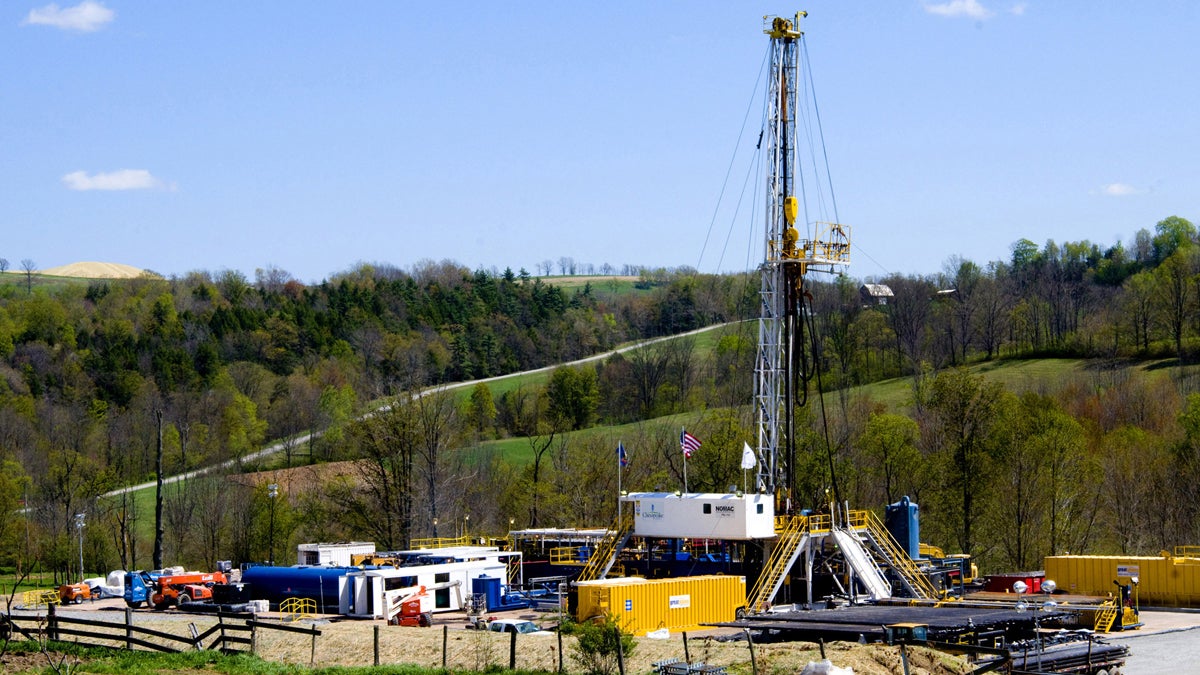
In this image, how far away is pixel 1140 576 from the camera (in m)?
41.9

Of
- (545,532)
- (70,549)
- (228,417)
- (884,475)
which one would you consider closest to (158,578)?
(545,532)

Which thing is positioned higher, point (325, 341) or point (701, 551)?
point (325, 341)

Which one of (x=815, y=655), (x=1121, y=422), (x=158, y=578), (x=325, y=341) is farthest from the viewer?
(x=325, y=341)

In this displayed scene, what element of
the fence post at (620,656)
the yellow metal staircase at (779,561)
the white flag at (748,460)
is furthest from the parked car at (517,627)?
the fence post at (620,656)

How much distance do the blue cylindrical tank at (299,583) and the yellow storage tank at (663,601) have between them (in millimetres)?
9049

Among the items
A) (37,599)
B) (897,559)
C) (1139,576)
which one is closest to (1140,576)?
(1139,576)

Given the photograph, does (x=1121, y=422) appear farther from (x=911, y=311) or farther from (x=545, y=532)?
(x=545, y=532)

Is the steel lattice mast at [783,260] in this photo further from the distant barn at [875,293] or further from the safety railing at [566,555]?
the distant barn at [875,293]

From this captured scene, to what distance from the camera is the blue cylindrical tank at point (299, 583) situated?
40125mm

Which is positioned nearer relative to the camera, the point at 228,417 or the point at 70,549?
the point at 70,549

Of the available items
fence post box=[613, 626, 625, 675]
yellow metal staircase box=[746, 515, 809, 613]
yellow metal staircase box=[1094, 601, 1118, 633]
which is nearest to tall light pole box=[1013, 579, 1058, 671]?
yellow metal staircase box=[1094, 601, 1118, 633]

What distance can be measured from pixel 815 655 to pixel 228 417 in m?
87.0

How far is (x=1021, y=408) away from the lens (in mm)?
64312

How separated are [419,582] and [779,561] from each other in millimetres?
11052
